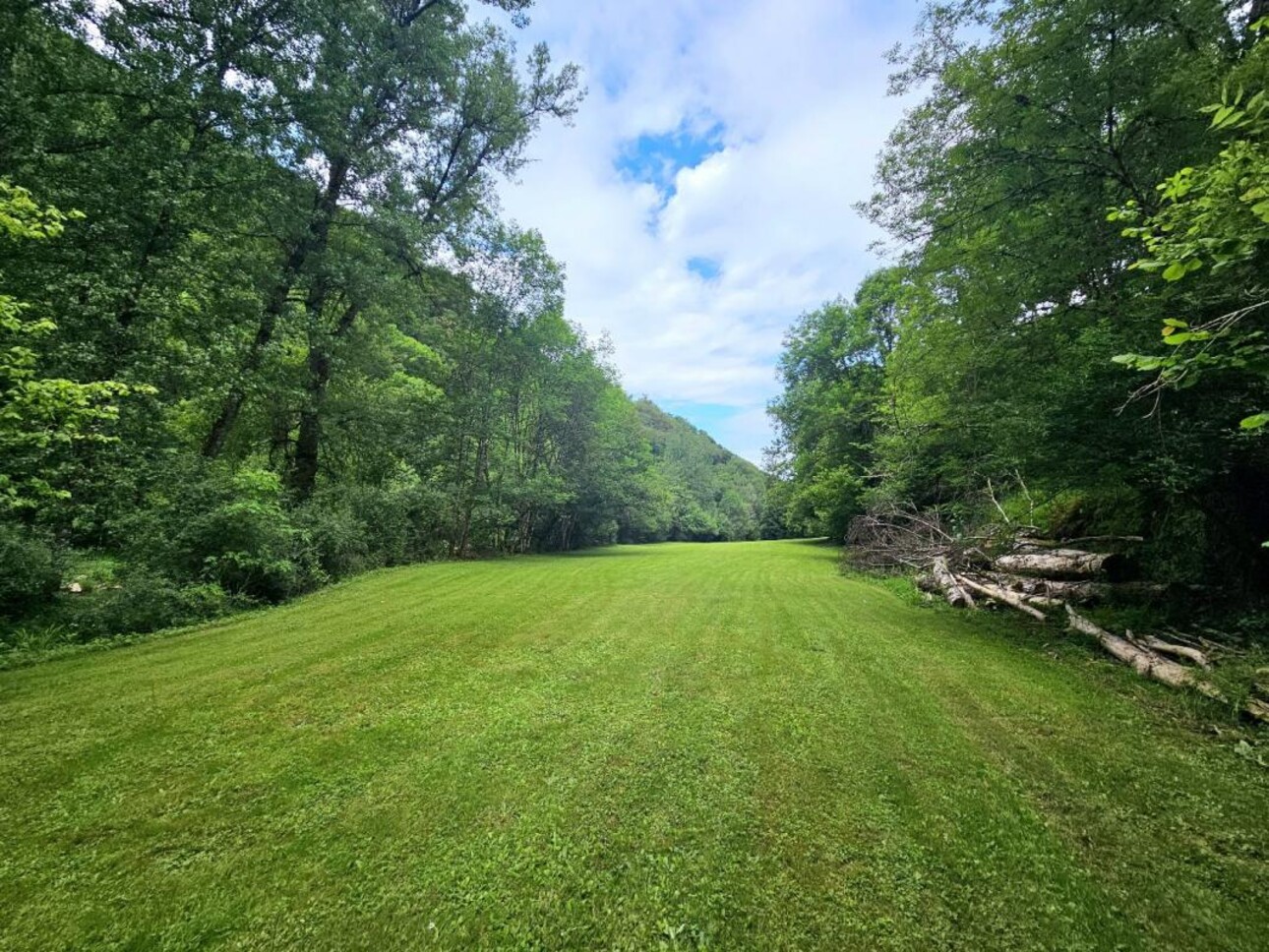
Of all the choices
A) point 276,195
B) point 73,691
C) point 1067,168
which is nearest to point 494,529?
point 276,195

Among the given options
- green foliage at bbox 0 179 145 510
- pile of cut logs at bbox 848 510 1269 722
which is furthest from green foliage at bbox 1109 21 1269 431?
green foliage at bbox 0 179 145 510

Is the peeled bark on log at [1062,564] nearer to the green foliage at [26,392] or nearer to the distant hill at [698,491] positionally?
the green foliage at [26,392]

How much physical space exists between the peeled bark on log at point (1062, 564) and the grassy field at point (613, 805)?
288 cm

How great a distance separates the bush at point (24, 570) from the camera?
214 inches

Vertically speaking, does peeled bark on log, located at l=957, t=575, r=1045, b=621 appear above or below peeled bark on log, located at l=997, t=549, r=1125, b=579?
below

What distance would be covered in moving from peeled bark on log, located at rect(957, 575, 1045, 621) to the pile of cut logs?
1 centimetres

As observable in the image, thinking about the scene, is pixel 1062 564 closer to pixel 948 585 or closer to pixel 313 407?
pixel 948 585

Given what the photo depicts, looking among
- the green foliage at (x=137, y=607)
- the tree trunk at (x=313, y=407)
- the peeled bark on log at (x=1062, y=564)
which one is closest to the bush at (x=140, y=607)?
the green foliage at (x=137, y=607)

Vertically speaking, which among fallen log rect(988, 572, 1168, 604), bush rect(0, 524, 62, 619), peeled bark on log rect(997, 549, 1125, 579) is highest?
peeled bark on log rect(997, 549, 1125, 579)

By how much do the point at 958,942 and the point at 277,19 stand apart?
50.3 ft

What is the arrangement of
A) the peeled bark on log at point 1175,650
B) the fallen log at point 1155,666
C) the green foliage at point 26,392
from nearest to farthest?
the fallen log at point 1155,666
the green foliage at point 26,392
the peeled bark on log at point 1175,650

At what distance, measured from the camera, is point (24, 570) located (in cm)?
556

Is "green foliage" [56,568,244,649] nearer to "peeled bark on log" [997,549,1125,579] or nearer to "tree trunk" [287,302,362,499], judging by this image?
"tree trunk" [287,302,362,499]

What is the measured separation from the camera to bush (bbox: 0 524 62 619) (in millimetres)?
5430
